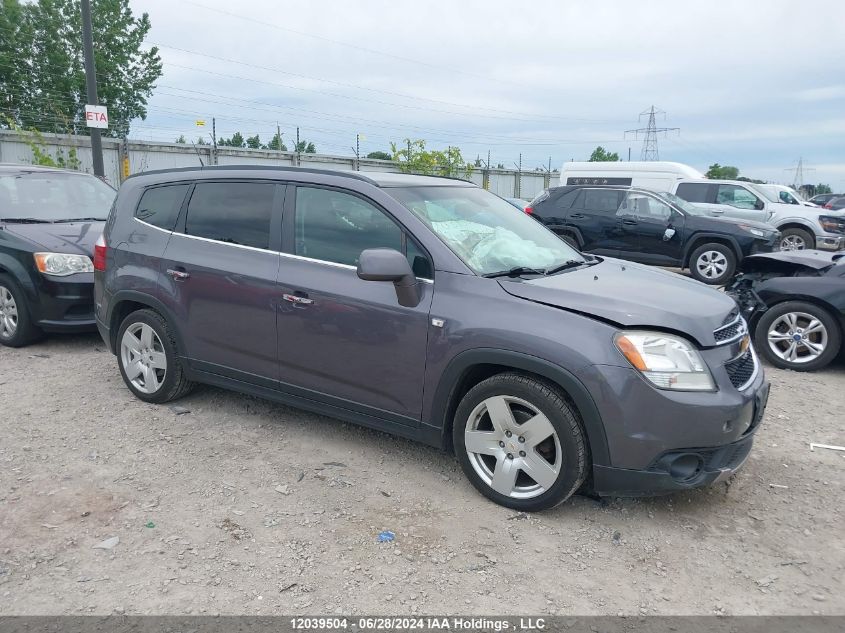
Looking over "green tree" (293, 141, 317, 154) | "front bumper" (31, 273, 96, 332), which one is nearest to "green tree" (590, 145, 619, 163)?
"green tree" (293, 141, 317, 154)

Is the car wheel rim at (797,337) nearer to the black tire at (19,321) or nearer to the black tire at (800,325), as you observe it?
the black tire at (800,325)

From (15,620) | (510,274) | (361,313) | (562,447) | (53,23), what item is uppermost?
(53,23)

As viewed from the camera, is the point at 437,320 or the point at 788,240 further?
the point at 788,240

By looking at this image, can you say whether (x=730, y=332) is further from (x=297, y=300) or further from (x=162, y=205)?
(x=162, y=205)

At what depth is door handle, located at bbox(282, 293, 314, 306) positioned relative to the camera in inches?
156

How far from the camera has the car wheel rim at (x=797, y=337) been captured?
20.1ft

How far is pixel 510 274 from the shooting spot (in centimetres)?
370

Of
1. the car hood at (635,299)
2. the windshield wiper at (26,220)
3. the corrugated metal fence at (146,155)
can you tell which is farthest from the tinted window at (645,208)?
the windshield wiper at (26,220)

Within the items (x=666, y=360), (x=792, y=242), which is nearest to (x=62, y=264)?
(x=666, y=360)

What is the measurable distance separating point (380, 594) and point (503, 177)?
34.6 meters

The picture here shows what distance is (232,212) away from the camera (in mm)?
4492

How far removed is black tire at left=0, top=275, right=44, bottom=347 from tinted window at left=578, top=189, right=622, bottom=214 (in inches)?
363

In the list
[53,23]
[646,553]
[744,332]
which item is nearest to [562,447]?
[646,553]

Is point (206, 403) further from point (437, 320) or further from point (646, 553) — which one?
point (646, 553)
